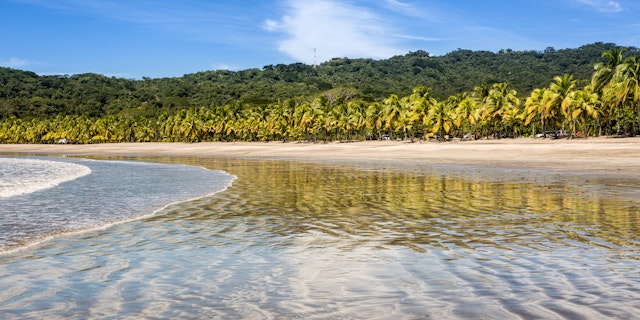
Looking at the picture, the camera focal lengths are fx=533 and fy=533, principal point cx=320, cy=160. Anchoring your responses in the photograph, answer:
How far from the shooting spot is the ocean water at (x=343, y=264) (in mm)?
6695

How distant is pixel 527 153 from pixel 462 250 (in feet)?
132

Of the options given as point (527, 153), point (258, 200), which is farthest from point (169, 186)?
point (527, 153)

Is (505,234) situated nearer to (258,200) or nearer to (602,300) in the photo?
(602,300)

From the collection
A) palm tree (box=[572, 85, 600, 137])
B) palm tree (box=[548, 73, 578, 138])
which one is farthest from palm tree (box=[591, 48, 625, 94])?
palm tree (box=[548, 73, 578, 138])

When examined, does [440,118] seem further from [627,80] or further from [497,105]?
[627,80]

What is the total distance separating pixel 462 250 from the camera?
10.1m

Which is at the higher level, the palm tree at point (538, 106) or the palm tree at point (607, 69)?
the palm tree at point (607, 69)

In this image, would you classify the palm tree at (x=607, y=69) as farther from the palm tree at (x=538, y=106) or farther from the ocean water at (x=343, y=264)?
the ocean water at (x=343, y=264)

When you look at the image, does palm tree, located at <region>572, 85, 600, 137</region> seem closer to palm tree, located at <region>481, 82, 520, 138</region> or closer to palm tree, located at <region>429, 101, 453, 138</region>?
palm tree, located at <region>481, 82, 520, 138</region>

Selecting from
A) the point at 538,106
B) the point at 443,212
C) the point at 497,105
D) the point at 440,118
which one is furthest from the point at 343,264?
the point at 440,118

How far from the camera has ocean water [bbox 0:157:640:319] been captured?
6695 millimetres

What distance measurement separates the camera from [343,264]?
920 centimetres

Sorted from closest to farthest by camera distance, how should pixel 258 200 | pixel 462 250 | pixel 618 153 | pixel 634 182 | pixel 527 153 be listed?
pixel 462 250 → pixel 258 200 → pixel 634 182 → pixel 618 153 → pixel 527 153

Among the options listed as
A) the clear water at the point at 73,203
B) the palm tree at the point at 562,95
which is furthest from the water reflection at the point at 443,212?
the palm tree at the point at 562,95
